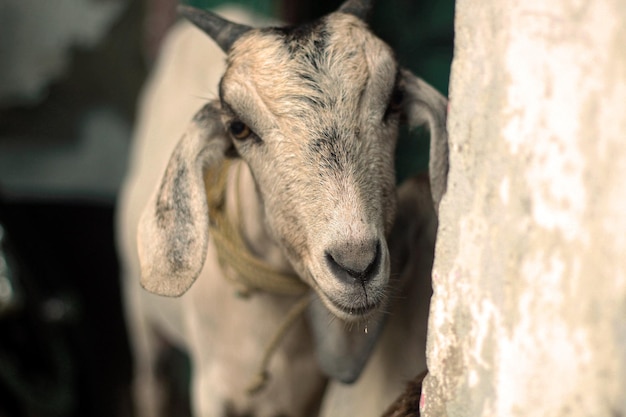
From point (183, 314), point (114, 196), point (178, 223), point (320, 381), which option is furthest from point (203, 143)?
point (114, 196)

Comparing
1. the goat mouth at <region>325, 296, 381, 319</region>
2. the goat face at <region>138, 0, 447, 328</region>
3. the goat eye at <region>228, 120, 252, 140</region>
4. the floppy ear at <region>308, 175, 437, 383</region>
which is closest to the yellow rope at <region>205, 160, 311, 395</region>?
the floppy ear at <region>308, 175, 437, 383</region>

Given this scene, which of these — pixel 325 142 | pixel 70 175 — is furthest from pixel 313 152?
pixel 70 175

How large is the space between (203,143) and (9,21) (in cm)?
356

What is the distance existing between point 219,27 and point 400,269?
29.0 inches

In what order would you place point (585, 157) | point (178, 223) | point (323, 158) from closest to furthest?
point (585, 157), point (323, 158), point (178, 223)

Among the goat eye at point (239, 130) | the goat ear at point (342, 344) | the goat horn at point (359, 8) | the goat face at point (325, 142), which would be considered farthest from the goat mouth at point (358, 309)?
the goat horn at point (359, 8)

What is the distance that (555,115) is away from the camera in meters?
1.09

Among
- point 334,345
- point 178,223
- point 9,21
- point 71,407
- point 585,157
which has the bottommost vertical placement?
point 71,407

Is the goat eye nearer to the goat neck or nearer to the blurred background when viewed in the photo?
the goat neck

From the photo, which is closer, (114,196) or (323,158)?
(323,158)

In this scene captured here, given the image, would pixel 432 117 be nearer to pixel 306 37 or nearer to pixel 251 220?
pixel 306 37

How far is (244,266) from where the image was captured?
2.07 meters

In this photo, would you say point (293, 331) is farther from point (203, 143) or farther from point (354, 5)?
point (354, 5)

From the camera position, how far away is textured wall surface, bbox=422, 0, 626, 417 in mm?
1032
